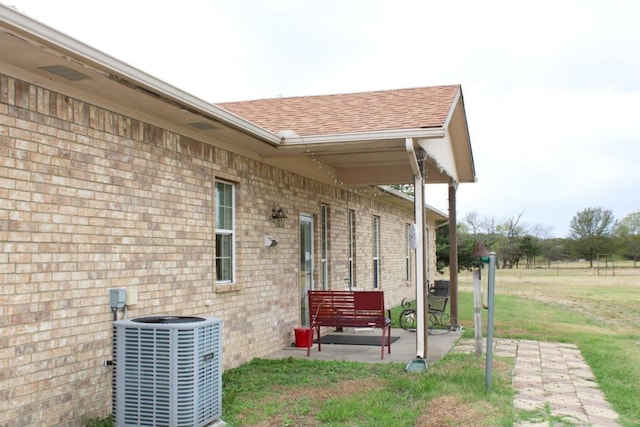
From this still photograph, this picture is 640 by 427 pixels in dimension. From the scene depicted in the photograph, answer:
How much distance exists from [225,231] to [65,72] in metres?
3.63

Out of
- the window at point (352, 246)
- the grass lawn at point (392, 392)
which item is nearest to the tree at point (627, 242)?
the window at point (352, 246)

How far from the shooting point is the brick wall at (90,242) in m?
4.76

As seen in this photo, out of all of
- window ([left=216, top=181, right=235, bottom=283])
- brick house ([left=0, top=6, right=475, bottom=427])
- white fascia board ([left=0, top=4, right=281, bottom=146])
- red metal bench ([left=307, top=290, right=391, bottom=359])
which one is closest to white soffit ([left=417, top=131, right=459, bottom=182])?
brick house ([left=0, top=6, right=475, bottom=427])

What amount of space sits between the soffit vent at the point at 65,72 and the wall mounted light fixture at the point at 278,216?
4677 millimetres

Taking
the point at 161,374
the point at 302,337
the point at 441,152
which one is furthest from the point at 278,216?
the point at 161,374

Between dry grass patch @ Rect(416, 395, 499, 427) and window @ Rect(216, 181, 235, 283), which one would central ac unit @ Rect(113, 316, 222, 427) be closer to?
dry grass patch @ Rect(416, 395, 499, 427)

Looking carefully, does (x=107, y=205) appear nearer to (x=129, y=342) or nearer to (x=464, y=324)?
(x=129, y=342)

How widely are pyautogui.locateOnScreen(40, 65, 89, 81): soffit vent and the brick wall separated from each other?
20 cm

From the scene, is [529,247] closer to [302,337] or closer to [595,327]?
[595,327]

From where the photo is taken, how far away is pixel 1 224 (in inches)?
182

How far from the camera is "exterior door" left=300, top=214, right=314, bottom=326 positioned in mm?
10945

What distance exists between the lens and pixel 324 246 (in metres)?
12.2

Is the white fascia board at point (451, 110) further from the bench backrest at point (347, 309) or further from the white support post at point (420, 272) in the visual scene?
the bench backrest at point (347, 309)

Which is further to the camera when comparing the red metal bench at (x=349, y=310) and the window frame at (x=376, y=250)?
the window frame at (x=376, y=250)
